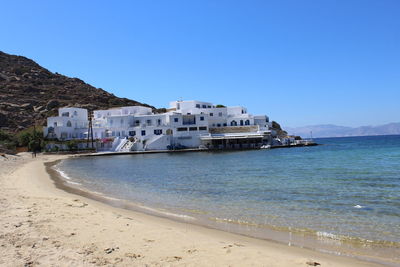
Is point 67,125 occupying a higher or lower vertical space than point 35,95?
lower

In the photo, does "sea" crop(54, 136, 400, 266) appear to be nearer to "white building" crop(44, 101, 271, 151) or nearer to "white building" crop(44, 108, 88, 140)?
"white building" crop(44, 101, 271, 151)

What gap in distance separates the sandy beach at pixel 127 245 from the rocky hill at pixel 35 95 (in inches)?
3435

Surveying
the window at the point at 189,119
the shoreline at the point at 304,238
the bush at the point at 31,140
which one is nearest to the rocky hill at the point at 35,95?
the bush at the point at 31,140

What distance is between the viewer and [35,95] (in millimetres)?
112938

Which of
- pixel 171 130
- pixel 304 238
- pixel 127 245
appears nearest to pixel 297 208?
pixel 304 238

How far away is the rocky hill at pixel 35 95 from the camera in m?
93.5

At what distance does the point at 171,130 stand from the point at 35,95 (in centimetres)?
6640

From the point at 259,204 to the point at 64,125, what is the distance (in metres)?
69.7

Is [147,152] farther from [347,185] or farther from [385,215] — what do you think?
[385,215]

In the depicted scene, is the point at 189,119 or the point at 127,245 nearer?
the point at 127,245

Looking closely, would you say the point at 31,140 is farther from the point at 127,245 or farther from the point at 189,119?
the point at 127,245

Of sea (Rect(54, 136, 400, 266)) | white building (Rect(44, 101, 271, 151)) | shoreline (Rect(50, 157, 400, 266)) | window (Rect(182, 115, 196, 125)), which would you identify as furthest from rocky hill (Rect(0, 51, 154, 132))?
shoreline (Rect(50, 157, 400, 266))

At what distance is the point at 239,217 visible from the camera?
10.6 m

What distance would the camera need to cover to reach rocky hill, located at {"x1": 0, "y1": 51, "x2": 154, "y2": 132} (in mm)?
93500
